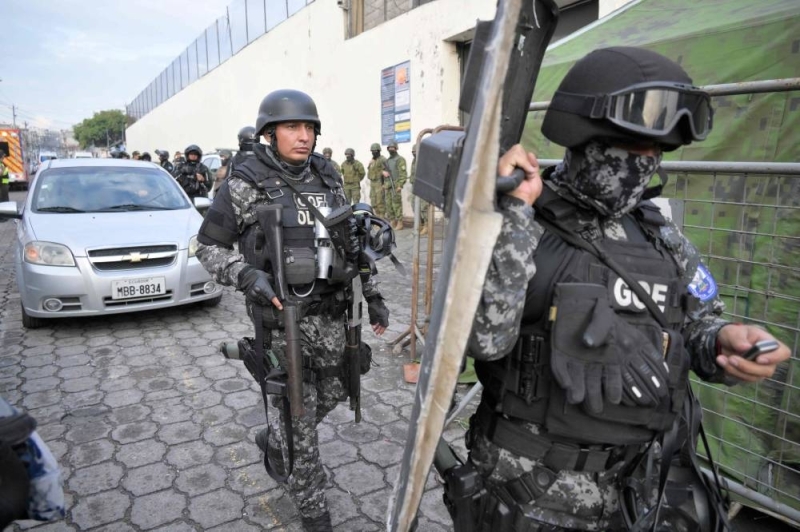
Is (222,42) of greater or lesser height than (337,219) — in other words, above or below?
above

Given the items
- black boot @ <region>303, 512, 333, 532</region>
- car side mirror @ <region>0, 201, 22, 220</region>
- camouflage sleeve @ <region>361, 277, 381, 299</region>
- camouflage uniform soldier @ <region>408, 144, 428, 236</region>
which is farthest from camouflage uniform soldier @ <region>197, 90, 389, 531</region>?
car side mirror @ <region>0, 201, 22, 220</region>

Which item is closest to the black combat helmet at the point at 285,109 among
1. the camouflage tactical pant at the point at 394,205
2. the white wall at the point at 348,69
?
the white wall at the point at 348,69

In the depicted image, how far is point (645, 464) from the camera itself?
56.4 inches

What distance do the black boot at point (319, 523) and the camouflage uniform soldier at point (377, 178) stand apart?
10.1 m

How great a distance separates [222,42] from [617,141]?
27501 millimetres

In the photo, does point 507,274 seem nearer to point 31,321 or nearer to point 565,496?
point 565,496

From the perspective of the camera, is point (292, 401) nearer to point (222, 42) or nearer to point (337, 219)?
point (337, 219)

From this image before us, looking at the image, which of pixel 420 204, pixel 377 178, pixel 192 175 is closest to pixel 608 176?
pixel 420 204

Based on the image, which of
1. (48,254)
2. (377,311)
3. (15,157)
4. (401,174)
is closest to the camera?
(377,311)

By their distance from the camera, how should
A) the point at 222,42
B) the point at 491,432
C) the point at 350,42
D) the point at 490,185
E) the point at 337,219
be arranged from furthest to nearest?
1. the point at 222,42
2. the point at 350,42
3. the point at 337,219
4. the point at 491,432
5. the point at 490,185

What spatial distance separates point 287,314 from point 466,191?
134 centimetres

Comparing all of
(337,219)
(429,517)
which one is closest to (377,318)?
(337,219)

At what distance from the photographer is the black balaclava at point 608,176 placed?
1.27 m

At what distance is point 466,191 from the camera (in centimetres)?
87
